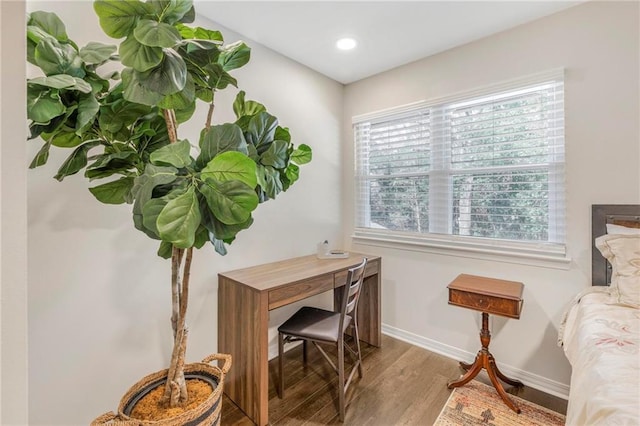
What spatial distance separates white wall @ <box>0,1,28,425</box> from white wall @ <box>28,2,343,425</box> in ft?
3.82

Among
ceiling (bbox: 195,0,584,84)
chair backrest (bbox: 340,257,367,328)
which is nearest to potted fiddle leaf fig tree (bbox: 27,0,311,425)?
chair backrest (bbox: 340,257,367,328)

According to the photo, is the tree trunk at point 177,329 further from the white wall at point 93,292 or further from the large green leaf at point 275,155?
A: the white wall at point 93,292

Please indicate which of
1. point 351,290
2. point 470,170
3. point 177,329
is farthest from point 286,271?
point 470,170

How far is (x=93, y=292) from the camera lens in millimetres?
1583

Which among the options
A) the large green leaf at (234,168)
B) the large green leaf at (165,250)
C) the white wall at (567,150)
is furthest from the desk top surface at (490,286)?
the large green leaf at (165,250)

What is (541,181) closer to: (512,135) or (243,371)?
(512,135)

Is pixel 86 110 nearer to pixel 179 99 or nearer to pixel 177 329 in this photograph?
pixel 179 99

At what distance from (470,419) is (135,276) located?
2.19 meters

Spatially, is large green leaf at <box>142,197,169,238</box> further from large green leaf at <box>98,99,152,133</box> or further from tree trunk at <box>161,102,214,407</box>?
large green leaf at <box>98,99,152,133</box>

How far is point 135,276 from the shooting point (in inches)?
68.4

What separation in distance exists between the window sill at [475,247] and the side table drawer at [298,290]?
3.09 feet

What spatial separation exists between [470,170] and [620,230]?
3.20 ft

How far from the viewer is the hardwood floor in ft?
5.95

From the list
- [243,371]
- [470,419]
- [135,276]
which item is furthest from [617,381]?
[135,276]
